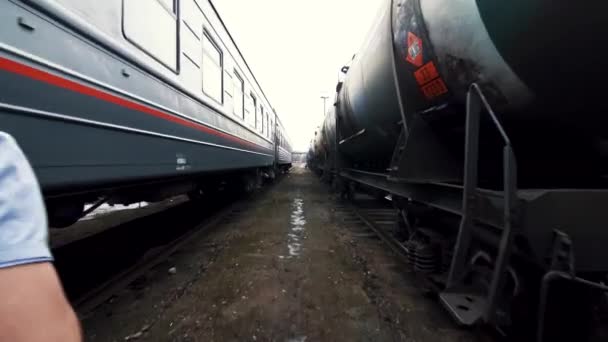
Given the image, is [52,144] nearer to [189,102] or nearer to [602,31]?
[189,102]

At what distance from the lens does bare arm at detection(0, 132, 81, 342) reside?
0.41 metres

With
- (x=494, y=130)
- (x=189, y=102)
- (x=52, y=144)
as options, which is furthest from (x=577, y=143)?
(x=189, y=102)

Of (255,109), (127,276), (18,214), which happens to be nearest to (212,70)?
(127,276)

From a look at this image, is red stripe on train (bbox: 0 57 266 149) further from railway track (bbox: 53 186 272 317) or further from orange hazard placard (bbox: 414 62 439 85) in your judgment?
orange hazard placard (bbox: 414 62 439 85)

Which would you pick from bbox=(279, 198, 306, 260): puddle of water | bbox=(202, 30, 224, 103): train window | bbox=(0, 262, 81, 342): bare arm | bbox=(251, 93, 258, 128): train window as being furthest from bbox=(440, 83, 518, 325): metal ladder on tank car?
bbox=(251, 93, 258, 128): train window

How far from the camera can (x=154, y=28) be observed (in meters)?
2.50

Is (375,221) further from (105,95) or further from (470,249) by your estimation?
(105,95)

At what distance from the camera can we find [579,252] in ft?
4.14

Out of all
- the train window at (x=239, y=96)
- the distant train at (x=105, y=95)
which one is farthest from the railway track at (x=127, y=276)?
the train window at (x=239, y=96)

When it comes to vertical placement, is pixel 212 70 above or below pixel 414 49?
above

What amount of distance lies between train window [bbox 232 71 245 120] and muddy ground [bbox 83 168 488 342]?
9.91ft

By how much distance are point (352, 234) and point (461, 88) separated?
2613 millimetres

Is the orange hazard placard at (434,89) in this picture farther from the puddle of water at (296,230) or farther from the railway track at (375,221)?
the puddle of water at (296,230)

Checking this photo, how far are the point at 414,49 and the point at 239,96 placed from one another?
448 cm
